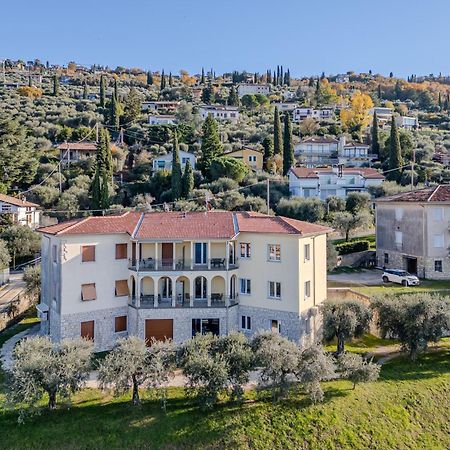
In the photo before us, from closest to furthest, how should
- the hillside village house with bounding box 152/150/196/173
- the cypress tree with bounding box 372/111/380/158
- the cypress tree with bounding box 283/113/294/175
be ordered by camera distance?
the hillside village house with bounding box 152/150/196/173
the cypress tree with bounding box 283/113/294/175
the cypress tree with bounding box 372/111/380/158

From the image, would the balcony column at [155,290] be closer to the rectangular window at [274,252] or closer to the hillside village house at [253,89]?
the rectangular window at [274,252]

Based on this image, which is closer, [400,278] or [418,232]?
[400,278]

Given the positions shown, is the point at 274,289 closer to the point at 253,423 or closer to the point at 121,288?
the point at 253,423

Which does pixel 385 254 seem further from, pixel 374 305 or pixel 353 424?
pixel 353 424

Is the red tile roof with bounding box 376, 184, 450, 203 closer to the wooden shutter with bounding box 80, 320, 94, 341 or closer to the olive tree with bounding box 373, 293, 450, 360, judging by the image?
the olive tree with bounding box 373, 293, 450, 360

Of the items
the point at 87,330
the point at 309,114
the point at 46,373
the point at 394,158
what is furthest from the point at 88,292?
the point at 309,114

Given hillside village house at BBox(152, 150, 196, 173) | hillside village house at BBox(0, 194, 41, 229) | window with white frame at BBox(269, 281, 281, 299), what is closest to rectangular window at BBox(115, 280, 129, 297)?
window with white frame at BBox(269, 281, 281, 299)

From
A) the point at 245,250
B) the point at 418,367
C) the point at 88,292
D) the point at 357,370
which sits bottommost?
the point at 418,367
